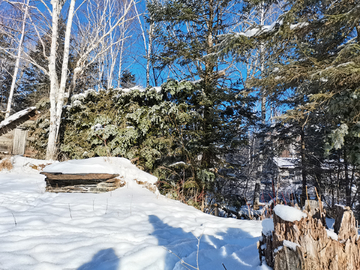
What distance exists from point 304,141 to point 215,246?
755 cm

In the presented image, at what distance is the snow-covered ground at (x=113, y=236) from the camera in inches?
60.8

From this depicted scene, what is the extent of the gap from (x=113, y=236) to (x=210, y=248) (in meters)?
1.00

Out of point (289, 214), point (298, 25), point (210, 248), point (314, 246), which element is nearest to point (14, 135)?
point (210, 248)

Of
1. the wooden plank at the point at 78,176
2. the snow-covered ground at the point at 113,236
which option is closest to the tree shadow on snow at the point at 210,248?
the snow-covered ground at the point at 113,236

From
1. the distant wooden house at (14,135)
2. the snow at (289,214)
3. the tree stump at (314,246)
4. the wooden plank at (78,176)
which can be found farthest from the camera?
the distant wooden house at (14,135)

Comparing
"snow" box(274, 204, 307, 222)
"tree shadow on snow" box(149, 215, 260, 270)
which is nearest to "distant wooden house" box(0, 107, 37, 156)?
"tree shadow on snow" box(149, 215, 260, 270)

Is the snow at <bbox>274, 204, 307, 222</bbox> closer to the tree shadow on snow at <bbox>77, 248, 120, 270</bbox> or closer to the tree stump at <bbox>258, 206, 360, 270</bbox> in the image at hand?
the tree stump at <bbox>258, 206, 360, 270</bbox>

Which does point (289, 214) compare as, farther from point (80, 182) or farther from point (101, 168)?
point (80, 182)

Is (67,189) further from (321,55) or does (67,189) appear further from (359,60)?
(321,55)

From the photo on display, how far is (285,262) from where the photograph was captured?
3.53ft

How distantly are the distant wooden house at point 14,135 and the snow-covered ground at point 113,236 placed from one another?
→ 18.4 ft

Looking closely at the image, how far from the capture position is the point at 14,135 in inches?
315

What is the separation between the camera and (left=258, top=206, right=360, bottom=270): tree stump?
42.0 inches

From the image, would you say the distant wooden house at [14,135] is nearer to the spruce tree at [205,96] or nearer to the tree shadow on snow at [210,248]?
the spruce tree at [205,96]
